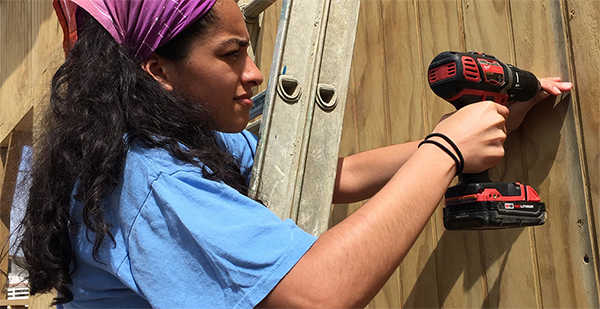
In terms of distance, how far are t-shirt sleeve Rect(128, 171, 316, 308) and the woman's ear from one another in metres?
0.34

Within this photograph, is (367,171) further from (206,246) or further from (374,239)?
(206,246)

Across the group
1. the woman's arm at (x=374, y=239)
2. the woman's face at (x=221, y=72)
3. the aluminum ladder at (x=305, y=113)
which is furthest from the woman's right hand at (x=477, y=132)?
the woman's face at (x=221, y=72)

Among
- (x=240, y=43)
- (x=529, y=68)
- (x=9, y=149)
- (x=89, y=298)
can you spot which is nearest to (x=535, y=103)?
(x=529, y=68)

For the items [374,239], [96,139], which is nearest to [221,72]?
[96,139]

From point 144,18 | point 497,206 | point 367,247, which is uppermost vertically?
point 144,18

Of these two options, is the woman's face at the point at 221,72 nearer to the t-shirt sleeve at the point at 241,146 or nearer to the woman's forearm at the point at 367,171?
the t-shirt sleeve at the point at 241,146

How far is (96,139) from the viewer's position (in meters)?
1.19

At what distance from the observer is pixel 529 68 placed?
152 centimetres

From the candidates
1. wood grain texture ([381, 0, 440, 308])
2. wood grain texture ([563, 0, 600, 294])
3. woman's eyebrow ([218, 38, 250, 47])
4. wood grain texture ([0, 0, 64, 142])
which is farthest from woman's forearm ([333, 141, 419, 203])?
wood grain texture ([0, 0, 64, 142])

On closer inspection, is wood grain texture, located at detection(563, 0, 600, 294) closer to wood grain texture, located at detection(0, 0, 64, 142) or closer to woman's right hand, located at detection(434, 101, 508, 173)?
woman's right hand, located at detection(434, 101, 508, 173)

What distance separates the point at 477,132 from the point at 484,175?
20cm

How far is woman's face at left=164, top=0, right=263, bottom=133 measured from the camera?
134 cm

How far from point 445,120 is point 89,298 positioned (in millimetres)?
931

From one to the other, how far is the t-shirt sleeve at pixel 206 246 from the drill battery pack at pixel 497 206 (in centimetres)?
47
